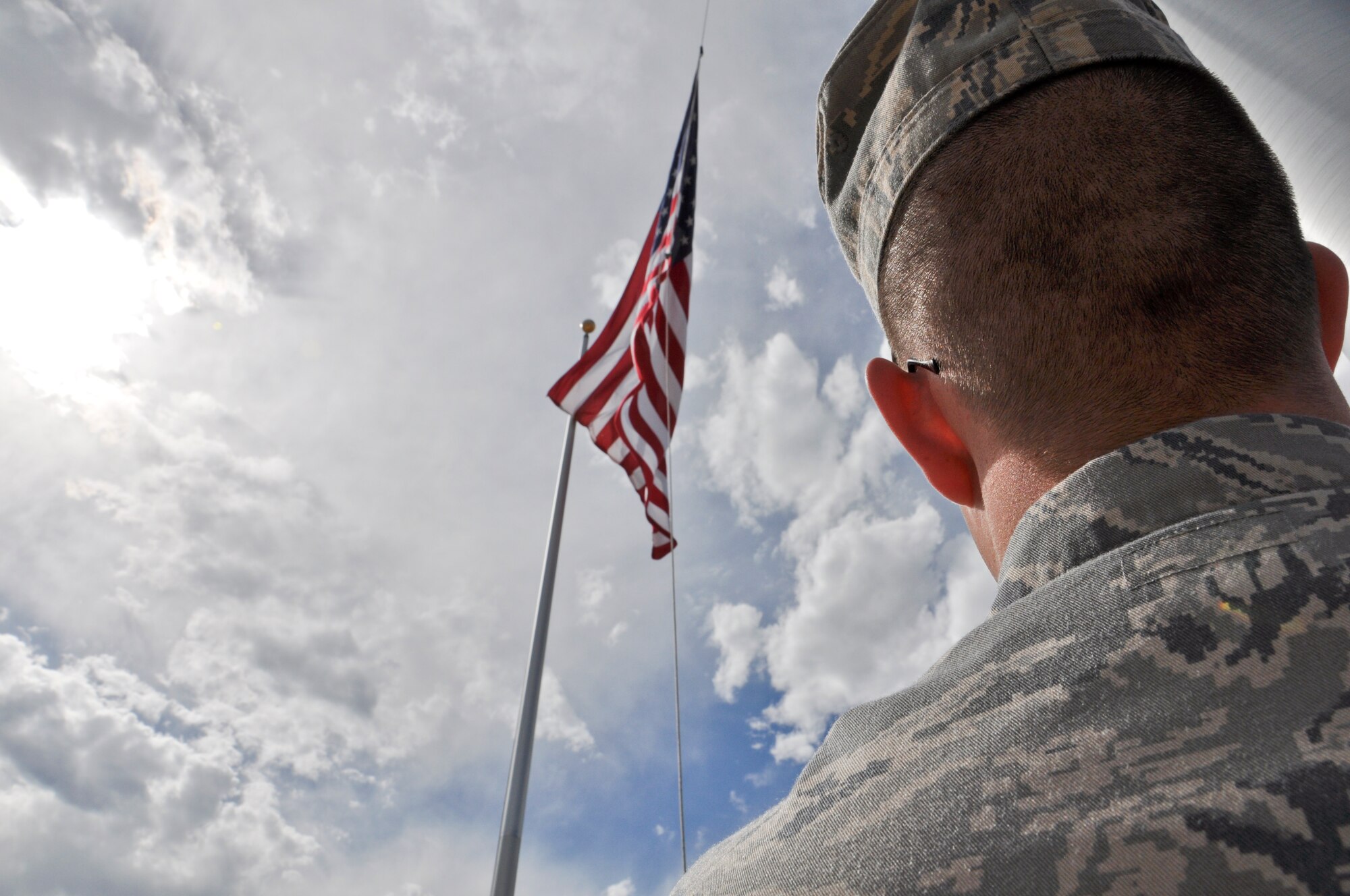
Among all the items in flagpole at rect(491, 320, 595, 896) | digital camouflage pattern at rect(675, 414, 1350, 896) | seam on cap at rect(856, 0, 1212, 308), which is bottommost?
digital camouflage pattern at rect(675, 414, 1350, 896)

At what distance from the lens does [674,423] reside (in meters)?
8.16

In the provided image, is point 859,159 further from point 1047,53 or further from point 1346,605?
point 1346,605

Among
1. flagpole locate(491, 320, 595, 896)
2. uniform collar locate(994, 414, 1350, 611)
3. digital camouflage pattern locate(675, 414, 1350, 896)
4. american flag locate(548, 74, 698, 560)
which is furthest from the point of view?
american flag locate(548, 74, 698, 560)

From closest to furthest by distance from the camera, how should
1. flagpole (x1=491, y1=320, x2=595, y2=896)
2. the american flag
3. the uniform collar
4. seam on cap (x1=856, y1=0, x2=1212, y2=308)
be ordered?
1. the uniform collar
2. seam on cap (x1=856, y1=0, x2=1212, y2=308)
3. flagpole (x1=491, y1=320, x2=595, y2=896)
4. the american flag

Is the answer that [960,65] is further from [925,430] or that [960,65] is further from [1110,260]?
[925,430]

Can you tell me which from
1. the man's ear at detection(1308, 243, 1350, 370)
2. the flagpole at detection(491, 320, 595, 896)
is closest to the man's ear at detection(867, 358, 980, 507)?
the man's ear at detection(1308, 243, 1350, 370)

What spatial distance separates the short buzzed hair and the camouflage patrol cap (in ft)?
0.11

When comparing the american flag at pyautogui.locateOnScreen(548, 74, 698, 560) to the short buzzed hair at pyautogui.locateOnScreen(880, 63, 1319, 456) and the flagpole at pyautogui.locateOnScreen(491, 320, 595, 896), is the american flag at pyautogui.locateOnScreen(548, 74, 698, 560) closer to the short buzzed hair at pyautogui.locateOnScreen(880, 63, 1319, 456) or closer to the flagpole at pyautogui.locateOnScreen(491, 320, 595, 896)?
the flagpole at pyautogui.locateOnScreen(491, 320, 595, 896)

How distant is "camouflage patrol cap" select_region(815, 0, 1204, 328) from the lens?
4.41 feet

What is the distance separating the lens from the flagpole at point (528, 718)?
6086mm

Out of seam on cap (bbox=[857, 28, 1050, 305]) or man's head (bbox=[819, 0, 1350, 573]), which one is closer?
man's head (bbox=[819, 0, 1350, 573])

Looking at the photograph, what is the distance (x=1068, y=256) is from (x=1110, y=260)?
2.3 inches

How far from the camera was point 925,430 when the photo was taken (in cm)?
147

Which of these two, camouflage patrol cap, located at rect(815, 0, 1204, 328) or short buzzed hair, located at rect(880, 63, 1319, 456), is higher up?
camouflage patrol cap, located at rect(815, 0, 1204, 328)
